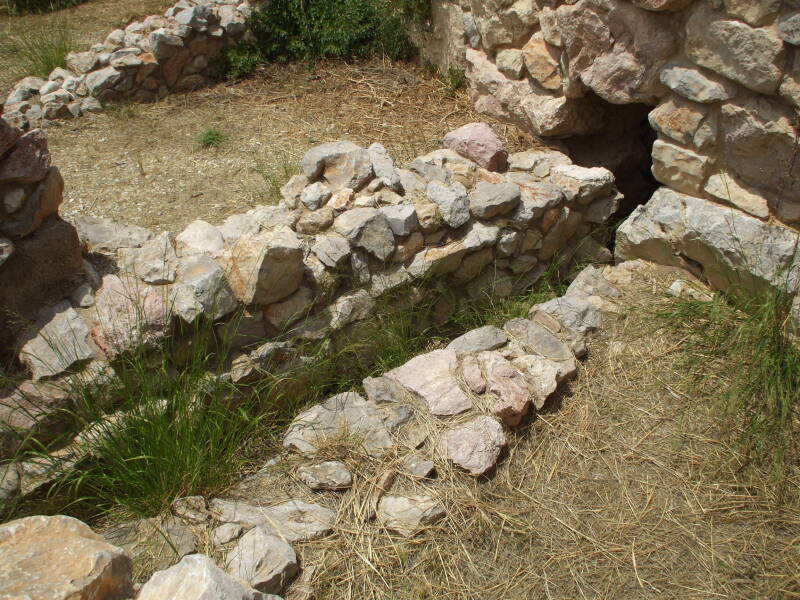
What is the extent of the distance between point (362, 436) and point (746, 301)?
197 cm

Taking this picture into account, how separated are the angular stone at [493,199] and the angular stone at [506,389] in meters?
0.85

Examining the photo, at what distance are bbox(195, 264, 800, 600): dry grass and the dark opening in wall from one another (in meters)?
2.06

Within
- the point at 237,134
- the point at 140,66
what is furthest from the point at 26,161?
the point at 140,66

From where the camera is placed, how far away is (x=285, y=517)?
266 cm

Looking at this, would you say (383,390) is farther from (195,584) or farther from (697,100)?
(697,100)

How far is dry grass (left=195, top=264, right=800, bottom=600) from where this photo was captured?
254cm

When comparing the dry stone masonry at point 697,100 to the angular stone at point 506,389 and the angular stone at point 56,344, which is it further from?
the angular stone at point 56,344

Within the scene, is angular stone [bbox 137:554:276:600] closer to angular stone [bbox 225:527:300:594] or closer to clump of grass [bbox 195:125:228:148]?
angular stone [bbox 225:527:300:594]

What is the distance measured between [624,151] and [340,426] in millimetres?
3079

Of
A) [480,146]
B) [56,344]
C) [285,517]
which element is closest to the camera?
[285,517]

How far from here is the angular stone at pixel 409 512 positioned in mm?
2664

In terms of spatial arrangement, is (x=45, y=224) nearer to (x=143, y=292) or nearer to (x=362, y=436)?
(x=143, y=292)

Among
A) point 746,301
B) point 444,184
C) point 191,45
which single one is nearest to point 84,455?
point 444,184

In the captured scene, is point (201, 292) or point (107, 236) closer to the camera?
point (201, 292)
